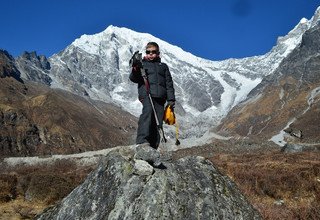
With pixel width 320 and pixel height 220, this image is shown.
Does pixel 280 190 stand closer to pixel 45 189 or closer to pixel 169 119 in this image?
pixel 169 119

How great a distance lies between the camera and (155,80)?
420 inches

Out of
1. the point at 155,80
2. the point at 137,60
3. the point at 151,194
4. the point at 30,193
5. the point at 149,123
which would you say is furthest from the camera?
the point at 30,193

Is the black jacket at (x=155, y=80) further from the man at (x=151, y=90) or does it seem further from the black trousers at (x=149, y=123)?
the black trousers at (x=149, y=123)

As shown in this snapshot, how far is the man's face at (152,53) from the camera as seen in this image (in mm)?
10837

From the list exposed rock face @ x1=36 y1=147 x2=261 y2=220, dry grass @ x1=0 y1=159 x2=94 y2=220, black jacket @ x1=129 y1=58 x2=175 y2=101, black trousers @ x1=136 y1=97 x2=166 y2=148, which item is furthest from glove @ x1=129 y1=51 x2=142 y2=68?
dry grass @ x1=0 y1=159 x2=94 y2=220

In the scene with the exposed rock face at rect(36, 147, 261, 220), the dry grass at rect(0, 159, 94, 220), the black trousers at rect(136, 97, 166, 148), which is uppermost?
the black trousers at rect(136, 97, 166, 148)

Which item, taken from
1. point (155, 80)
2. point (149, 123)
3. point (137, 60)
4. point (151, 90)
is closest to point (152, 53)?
point (155, 80)

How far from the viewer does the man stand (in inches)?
403

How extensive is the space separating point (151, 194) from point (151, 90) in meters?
2.98

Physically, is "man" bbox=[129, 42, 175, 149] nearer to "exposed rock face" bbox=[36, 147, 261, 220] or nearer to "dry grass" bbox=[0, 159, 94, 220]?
"exposed rock face" bbox=[36, 147, 261, 220]

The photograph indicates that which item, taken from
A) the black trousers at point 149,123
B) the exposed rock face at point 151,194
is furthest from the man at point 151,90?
the exposed rock face at point 151,194

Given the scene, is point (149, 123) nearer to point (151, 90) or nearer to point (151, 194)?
point (151, 90)

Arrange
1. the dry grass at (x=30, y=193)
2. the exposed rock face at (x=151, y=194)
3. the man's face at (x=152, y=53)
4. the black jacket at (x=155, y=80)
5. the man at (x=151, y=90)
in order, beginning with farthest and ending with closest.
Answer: the dry grass at (x=30, y=193) < the man's face at (x=152, y=53) < the black jacket at (x=155, y=80) < the man at (x=151, y=90) < the exposed rock face at (x=151, y=194)

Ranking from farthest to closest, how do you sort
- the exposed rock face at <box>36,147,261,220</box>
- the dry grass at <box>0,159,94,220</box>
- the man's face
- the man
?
1. the dry grass at <box>0,159,94,220</box>
2. the man's face
3. the man
4. the exposed rock face at <box>36,147,261,220</box>
